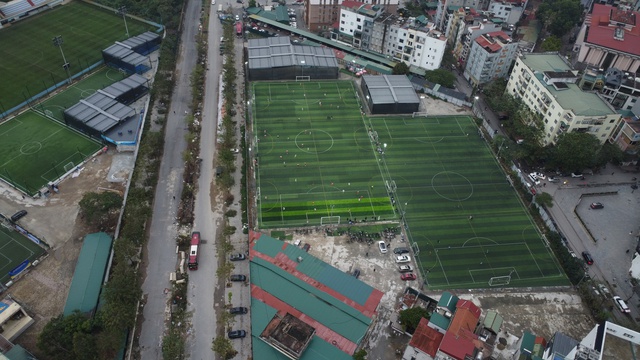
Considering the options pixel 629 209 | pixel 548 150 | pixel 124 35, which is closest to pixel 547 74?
pixel 548 150

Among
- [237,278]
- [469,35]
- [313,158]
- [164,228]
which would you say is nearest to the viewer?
[237,278]

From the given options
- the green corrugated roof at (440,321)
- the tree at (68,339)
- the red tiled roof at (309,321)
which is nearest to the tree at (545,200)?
the green corrugated roof at (440,321)

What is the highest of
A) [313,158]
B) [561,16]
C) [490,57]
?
[561,16]

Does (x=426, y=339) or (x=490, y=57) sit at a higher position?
(x=490, y=57)

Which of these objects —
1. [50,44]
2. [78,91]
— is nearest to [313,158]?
[78,91]

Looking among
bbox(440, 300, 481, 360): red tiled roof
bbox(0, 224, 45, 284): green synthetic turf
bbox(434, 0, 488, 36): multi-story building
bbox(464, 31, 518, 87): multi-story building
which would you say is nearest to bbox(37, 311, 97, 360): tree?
bbox(0, 224, 45, 284): green synthetic turf

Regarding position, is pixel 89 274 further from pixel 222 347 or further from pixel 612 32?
pixel 612 32

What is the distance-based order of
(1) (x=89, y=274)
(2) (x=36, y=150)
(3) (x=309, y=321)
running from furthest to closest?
1. (2) (x=36, y=150)
2. (1) (x=89, y=274)
3. (3) (x=309, y=321)

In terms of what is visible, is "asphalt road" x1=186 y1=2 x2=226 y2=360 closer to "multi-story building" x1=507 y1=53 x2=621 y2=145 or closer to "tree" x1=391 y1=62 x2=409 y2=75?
"tree" x1=391 y1=62 x2=409 y2=75

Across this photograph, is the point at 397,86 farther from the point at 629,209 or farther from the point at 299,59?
the point at 629,209

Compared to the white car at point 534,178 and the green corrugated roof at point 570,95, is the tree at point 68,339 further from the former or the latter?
the green corrugated roof at point 570,95
